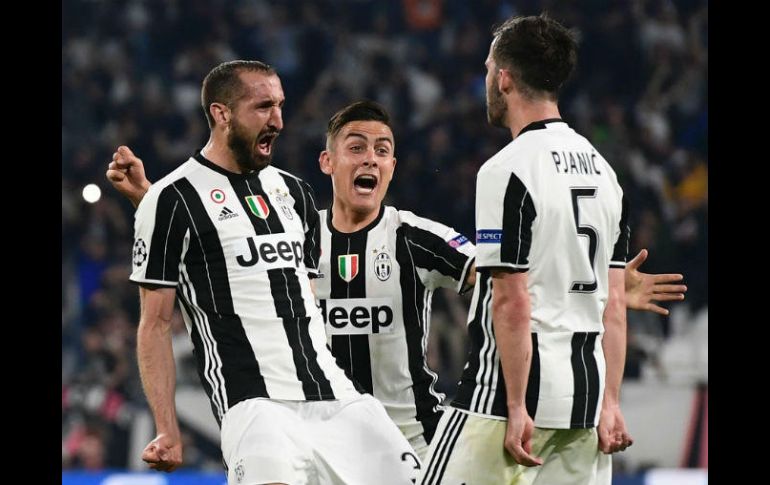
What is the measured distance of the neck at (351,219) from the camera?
5.21m

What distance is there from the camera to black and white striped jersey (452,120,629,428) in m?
3.68

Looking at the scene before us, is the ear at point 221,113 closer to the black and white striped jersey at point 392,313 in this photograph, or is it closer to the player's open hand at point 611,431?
the black and white striped jersey at point 392,313

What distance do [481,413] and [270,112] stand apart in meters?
1.45

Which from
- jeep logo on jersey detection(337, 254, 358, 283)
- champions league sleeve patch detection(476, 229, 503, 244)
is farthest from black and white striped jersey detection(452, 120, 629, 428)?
jeep logo on jersey detection(337, 254, 358, 283)

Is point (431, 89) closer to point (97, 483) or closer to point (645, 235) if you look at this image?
point (645, 235)

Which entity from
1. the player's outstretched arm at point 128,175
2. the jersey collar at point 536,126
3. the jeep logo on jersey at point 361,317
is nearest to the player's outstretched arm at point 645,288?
the jersey collar at point 536,126

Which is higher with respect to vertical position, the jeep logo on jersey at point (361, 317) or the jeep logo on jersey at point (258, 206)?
the jeep logo on jersey at point (258, 206)

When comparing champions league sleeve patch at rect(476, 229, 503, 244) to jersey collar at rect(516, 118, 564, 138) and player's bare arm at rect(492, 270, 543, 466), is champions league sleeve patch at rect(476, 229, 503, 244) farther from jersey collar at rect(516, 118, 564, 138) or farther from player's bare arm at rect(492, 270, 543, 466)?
jersey collar at rect(516, 118, 564, 138)

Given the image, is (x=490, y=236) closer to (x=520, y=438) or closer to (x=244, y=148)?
(x=520, y=438)

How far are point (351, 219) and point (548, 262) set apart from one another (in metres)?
1.65

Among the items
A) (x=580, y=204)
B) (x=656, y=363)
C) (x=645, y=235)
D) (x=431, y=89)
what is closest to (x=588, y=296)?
(x=580, y=204)

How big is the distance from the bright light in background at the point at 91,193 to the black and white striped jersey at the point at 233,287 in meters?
6.57

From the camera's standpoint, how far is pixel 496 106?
Answer: 3.88m

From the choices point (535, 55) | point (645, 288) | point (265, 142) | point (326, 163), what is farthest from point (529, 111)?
point (326, 163)
